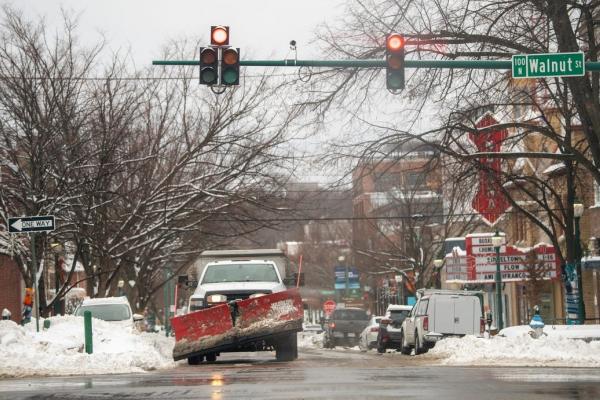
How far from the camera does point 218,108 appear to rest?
39375 mm

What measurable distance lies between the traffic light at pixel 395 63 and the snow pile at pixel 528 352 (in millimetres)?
6172

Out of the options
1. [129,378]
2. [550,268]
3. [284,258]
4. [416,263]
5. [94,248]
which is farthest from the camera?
[416,263]

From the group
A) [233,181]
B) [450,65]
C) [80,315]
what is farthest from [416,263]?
[450,65]

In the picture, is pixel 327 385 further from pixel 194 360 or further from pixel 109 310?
pixel 109 310

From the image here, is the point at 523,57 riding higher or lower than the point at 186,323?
higher

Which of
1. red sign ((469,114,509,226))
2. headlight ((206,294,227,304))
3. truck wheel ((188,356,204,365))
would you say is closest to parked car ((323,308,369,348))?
red sign ((469,114,509,226))

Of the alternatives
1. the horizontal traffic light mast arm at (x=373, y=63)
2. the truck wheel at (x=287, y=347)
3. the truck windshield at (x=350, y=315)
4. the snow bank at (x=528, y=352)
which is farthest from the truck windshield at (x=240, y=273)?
the truck windshield at (x=350, y=315)

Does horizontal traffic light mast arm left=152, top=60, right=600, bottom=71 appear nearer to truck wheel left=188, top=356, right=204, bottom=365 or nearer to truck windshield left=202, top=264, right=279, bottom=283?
truck windshield left=202, top=264, right=279, bottom=283

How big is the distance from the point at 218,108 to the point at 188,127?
1908 mm

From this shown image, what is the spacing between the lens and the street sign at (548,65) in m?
19.3

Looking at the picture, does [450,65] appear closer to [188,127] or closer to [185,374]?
[185,374]

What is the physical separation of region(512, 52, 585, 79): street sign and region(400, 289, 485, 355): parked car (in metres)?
12.1

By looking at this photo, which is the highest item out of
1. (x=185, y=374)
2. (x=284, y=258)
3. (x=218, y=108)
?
(x=218, y=108)

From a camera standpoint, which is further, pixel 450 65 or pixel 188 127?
pixel 188 127
